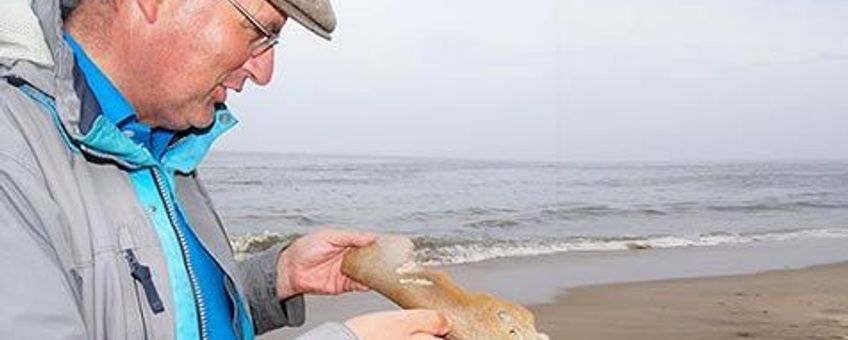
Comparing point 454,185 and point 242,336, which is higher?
point 242,336

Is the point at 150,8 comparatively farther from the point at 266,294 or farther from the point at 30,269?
the point at 266,294

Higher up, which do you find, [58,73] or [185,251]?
[58,73]

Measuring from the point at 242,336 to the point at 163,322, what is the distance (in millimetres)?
549

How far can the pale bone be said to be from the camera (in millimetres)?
2404

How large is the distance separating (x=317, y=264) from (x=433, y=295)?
601 mm

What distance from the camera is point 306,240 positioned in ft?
9.77

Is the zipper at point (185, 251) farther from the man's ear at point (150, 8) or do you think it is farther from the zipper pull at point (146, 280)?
the man's ear at point (150, 8)

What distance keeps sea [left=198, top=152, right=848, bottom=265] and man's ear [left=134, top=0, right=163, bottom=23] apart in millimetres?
11808

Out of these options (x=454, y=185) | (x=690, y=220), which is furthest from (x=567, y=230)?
(x=454, y=185)

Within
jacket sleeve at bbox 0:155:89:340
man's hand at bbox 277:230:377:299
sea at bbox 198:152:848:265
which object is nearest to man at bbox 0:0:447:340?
jacket sleeve at bbox 0:155:89:340

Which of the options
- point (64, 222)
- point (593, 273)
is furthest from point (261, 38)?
point (593, 273)

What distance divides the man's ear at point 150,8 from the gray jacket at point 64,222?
0.17 metres

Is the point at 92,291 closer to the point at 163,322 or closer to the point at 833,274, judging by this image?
the point at 163,322

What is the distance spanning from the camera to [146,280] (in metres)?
1.95
